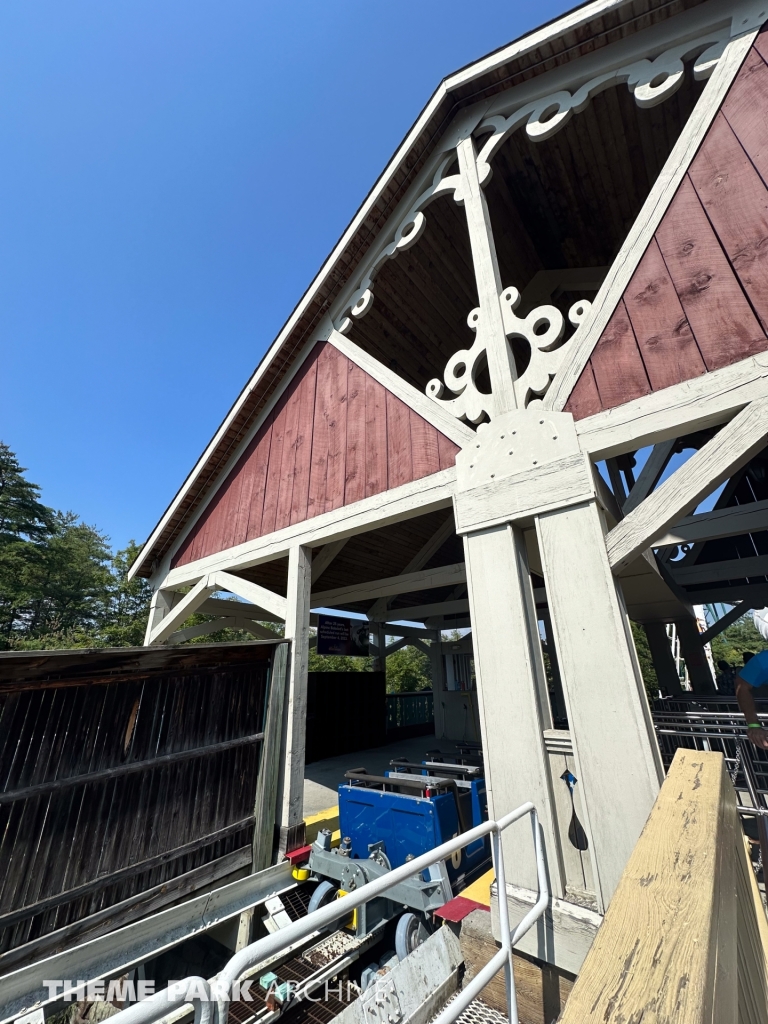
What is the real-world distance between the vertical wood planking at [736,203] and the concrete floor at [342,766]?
7.10 metres

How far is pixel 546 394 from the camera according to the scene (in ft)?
12.0

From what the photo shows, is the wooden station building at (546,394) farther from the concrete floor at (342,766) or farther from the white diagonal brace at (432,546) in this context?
the concrete floor at (342,766)

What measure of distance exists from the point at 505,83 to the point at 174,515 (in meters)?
6.92

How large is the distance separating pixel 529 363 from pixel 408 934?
4.67m

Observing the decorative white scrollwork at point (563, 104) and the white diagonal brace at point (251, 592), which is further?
the white diagonal brace at point (251, 592)

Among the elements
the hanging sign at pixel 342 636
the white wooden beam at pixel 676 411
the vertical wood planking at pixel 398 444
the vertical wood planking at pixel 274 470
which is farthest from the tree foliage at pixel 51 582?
the white wooden beam at pixel 676 411

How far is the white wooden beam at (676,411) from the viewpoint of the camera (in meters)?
2.88

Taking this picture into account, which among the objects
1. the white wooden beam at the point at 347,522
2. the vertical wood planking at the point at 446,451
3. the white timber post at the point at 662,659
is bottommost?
the white timber post at the point at 662,659

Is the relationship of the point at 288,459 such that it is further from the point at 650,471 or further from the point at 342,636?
the point at 342,636

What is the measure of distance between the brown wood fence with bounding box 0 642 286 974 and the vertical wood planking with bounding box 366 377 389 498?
2.15 m

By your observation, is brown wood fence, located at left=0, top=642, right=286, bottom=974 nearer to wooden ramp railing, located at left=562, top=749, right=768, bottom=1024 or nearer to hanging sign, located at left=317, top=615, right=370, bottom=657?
wooden ramp railing, located at left=562, top=749, right=768, bottom=1024

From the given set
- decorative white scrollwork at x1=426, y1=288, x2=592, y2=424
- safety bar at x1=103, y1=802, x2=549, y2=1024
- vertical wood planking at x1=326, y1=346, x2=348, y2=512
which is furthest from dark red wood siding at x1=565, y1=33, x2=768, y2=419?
safety bar at x1=103, y1=802, x2=549, y2=1024

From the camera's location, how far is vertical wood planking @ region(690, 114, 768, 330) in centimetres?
310

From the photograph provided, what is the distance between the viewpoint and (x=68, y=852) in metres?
3.08
